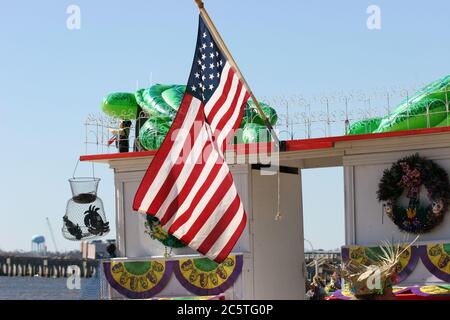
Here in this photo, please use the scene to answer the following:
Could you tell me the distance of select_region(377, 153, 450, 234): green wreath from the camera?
21641 millimetres

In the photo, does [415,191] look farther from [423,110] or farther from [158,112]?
[158,112]

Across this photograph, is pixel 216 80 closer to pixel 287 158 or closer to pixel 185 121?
pixel 185 121

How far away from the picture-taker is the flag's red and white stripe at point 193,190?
1792cm

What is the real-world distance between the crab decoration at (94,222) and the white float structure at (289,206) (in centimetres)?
67

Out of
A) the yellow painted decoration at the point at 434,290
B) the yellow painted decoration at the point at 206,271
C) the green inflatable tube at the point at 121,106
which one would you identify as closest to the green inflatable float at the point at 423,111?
the yellow painted decoration at the point at 434,290

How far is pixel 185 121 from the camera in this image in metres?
18.3

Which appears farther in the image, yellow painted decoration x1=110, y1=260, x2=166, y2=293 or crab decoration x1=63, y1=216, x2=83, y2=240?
crab decoration x1=63, y1=216, x2=83, y2=240

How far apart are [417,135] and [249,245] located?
451 cm

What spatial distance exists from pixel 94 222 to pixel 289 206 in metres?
4.55

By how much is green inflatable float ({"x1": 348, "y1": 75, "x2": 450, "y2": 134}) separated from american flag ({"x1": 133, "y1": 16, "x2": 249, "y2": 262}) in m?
5.49

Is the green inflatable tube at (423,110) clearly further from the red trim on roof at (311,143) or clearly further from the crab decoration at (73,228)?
the crab decoration at (73,228)

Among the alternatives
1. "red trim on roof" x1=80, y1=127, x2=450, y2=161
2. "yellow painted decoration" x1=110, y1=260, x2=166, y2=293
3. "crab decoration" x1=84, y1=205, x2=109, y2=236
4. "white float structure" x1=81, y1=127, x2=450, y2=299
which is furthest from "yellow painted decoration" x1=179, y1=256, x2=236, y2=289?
"red trim on roof" x1=80, y1=127, x2=450, y2=161

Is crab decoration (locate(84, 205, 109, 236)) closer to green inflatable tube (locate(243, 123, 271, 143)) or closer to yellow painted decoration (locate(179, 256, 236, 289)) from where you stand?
yellow painted decoration (locate(179, 256, 236, 289))

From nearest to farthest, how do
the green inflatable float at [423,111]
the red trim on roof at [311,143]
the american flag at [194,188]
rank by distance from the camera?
the american flag at [194,188]
the red trim on roof at [311,143]
the green inflatable float at [423,111]
